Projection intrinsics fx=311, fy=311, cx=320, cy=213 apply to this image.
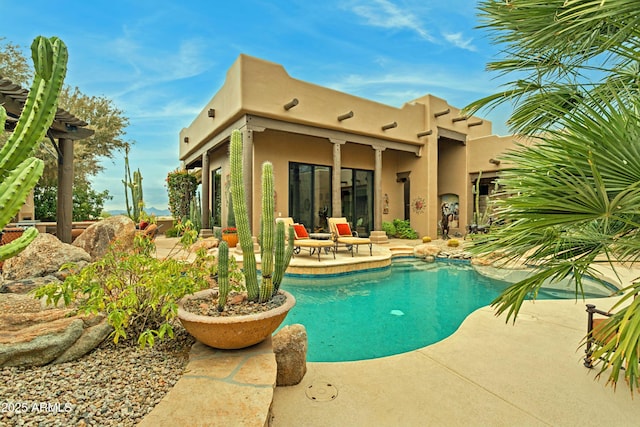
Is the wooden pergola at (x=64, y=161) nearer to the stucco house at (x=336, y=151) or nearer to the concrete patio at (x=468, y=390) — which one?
the stucco house at (x=336, y=151)

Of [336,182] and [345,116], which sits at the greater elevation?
[345,116]

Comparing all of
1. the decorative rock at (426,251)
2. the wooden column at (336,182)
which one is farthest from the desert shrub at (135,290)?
the decorative rock at (426,251)

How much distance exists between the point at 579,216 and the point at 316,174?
420 inches

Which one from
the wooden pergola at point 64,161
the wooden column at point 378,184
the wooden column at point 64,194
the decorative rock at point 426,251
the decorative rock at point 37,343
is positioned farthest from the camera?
the wooden column at point 378,184

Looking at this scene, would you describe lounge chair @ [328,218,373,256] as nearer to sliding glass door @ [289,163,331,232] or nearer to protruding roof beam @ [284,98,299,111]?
sliding glass door @ [289,163,331,232]

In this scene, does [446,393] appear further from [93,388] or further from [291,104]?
[291,104]

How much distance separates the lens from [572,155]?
1686mm

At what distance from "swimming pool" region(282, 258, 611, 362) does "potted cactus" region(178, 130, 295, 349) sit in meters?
1.07

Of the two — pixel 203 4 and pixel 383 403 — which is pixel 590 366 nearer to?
pixel 383 403

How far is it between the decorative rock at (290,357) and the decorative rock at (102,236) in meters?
4.66

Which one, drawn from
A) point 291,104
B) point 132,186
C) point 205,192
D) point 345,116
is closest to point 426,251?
point 345,116

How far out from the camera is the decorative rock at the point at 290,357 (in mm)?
2381

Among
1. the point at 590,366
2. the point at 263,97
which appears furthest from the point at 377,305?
the point at 263,97

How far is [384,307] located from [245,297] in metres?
2.82
